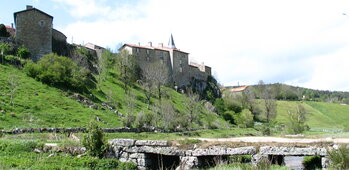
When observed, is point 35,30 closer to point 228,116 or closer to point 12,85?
point 12,85

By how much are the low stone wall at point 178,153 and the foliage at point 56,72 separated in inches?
1455

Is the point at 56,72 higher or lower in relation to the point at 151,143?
higher

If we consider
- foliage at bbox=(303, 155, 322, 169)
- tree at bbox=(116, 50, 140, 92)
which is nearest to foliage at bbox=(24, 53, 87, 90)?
tree at bbox=(116, 50, 140, 92)

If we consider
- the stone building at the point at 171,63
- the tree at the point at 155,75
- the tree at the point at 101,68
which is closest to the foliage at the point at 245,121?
the tree at the point at 155,75

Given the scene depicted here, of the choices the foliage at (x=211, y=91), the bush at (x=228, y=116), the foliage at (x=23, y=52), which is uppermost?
the foliage at (x=23, y=52)

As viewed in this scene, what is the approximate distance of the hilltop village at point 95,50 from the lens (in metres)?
62.2

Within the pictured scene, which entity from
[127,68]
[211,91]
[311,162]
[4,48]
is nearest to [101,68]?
[127,68]

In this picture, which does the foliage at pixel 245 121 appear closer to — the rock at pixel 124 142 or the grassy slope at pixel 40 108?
the grassy slope at pixel 40 108

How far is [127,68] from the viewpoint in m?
79.4

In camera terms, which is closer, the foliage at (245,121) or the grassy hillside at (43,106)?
the grassy hillside at (43,106)

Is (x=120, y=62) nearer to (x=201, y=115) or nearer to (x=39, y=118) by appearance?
(x=201, y=115)

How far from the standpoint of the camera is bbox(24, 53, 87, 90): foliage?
5391 centimetres

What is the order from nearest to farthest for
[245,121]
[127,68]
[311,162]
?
[311,162] < [245,121] < [127,68]

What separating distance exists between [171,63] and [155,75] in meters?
19.8
